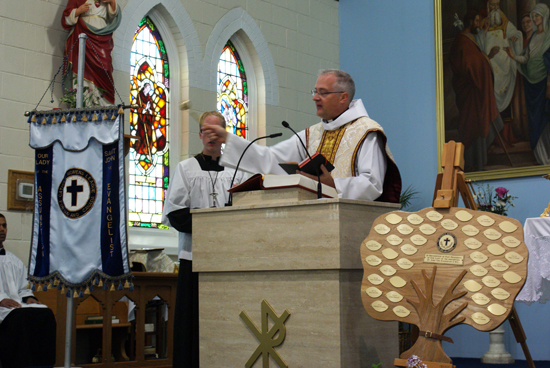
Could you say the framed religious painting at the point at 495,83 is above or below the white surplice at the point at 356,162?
above

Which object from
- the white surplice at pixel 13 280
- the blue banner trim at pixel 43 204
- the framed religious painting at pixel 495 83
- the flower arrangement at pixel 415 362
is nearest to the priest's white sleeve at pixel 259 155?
the flower arrangement at pixel 415 362

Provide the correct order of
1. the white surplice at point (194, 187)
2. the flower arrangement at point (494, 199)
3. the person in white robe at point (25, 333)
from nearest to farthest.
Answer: the white surplice at point (194, 187) → the person in white robe at point (25, 333) → the flower arrangement at point (494, 199)

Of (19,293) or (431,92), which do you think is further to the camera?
(431,92)

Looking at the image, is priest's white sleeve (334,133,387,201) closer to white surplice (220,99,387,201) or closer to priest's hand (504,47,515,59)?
white surplice (220,99,387,201)

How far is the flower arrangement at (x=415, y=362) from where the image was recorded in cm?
250

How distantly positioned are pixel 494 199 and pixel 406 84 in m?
1.96

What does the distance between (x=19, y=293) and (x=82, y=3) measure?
9.43ft

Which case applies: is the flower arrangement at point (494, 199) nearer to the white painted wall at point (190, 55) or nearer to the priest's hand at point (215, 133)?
the white painted wall at point (190, 55)

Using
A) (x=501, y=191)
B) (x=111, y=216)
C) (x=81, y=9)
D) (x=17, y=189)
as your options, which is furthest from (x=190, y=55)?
(x=501, y=191)

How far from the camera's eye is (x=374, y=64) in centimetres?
923

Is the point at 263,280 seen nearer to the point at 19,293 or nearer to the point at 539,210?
the point at 19,293

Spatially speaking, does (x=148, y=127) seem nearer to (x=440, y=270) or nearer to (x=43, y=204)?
(x=43, y=204)

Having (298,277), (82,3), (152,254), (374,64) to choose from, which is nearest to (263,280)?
(298,277)

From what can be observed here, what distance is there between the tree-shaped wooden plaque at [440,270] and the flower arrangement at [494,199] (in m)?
4.32
